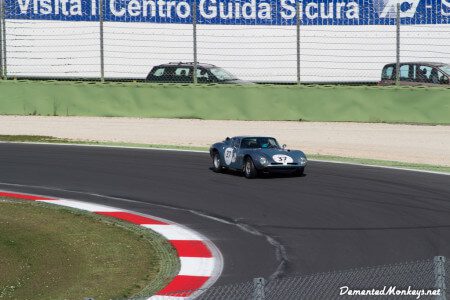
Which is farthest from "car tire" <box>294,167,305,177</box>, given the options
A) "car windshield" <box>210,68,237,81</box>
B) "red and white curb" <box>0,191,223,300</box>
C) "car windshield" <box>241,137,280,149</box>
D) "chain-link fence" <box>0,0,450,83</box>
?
"car windshield" <box>210,68,237,81</box>

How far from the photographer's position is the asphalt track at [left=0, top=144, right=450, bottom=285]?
43.4 ft

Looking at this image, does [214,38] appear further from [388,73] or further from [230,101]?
[388,73]

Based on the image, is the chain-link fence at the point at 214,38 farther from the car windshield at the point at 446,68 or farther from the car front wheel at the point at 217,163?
the car front wheel at the point at 217,163

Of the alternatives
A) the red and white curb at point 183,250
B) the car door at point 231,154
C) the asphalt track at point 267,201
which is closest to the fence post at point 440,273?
the red and white curb at point 183,250

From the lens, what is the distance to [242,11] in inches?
1142

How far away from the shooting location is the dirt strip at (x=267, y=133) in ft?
82.6

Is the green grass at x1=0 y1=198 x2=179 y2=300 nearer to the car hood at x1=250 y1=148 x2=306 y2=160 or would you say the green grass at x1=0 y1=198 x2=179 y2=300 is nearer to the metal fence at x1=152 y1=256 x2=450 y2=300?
the metal fence at x1=152 y1=256 x2=450 y2=300

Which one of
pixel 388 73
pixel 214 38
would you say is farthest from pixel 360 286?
pixel 214 38

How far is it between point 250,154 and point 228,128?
7.88 m

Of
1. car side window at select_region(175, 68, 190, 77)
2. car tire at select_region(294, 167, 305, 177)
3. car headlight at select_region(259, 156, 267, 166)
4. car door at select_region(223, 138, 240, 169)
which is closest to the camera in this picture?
car headlight at select_region(259, 156, 267, 166)

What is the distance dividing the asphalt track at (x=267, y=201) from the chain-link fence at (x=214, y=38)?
225 inches

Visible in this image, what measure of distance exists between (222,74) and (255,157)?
1073cm

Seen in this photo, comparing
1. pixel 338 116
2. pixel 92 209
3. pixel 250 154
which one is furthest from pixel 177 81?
pixel 92 209

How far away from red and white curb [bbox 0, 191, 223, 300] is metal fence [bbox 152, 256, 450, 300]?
370 millimetres
